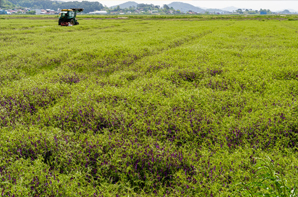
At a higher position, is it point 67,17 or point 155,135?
point 67,17

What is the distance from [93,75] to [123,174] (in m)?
7.15

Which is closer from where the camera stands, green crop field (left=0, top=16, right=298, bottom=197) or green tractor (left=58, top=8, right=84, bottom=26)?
green crop field (left=0, top=16, right=298, bottom=197)

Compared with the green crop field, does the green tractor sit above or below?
above

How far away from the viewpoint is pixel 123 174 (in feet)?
11.7

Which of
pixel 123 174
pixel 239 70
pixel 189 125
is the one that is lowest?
pixel 123 174

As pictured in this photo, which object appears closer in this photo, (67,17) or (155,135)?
(155,135)

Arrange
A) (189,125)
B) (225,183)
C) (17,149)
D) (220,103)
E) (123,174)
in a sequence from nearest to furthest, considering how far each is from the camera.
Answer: (225,183), (123,174), (17,149), (189,125), (220,103)

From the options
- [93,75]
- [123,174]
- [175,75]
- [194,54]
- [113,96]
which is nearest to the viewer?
[123,174]

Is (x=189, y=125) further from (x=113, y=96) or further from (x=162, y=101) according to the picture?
(x=113, y=96)

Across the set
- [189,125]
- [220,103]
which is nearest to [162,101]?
[189,125]

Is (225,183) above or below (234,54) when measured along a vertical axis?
below

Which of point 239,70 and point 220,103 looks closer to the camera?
point 220,103

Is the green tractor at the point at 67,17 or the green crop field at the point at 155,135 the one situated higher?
the green tractor at the point at 67,17

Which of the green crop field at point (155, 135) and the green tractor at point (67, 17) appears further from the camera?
the green tractor at point (67, 17)
